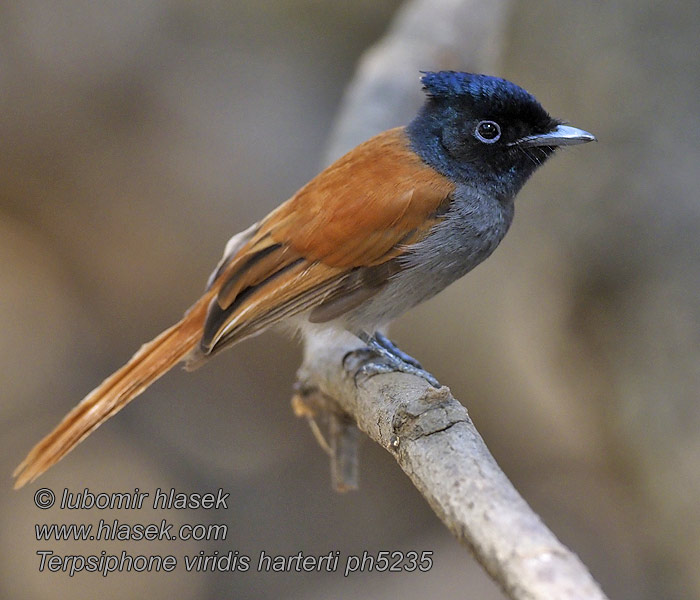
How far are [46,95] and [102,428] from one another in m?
2.09

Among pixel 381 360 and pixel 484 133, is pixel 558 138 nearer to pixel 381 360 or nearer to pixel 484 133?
pixel 484 133

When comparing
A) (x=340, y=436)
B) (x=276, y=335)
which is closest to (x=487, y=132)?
(x=340, y=436)

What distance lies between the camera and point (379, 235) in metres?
2.90

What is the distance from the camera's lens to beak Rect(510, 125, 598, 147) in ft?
9.67

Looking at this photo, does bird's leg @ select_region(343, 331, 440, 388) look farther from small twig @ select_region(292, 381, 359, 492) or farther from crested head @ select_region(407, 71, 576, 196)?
crested head @ select_region(407, 71, 576, 196)

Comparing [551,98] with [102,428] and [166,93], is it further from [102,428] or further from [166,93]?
[102,428]

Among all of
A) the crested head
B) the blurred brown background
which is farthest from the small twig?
the blurred brown background

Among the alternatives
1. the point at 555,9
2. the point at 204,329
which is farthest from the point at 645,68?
the point at 204,329

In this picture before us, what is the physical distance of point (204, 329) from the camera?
288cm

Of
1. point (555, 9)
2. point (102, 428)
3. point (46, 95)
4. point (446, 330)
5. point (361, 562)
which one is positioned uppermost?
point (46, 95)

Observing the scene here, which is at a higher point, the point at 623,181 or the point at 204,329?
the point at 204,329

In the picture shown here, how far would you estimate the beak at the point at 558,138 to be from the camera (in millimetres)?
2947

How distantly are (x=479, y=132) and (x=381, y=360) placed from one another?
92cm

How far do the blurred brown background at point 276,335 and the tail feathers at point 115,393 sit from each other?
1571 millimetres
